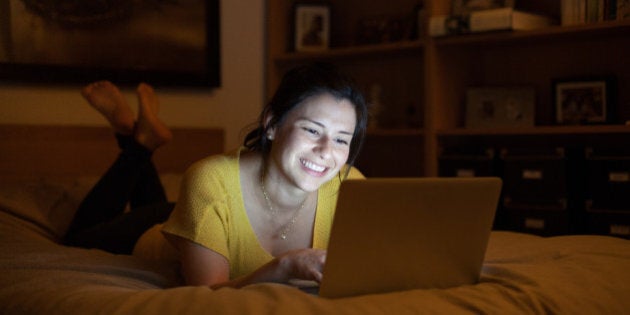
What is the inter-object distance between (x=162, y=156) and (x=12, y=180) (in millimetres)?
604

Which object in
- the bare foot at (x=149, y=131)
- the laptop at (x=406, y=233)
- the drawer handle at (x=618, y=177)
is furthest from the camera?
the drawer handle at (x=618, y=177)

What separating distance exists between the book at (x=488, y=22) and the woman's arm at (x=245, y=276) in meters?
1.61

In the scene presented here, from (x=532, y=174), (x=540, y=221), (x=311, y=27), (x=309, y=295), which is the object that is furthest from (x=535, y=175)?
(x=309, y=295)

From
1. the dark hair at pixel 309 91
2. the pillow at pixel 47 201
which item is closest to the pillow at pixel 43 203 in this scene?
the pillow at pixel 47 201

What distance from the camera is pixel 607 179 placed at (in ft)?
8.27

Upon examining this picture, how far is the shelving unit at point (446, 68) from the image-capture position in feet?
9.07

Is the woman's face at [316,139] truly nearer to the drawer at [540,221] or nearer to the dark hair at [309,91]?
the dark hair at [309,91]

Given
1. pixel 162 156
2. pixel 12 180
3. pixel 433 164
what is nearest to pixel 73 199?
pixel 12 180

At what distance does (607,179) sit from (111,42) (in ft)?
6.30

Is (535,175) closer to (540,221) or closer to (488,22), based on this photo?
(540,221)

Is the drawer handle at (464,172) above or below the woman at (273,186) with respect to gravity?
below

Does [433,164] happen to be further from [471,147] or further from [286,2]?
[286,2]

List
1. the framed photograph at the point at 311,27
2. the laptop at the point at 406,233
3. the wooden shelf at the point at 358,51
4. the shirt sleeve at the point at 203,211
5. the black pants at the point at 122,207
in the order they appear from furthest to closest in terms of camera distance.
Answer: the framed photograph at the point at 311,27 → the wooden shelf at the point at 358,51 → the black pants at the point at 122,207 → the shirt sleeve at the point at 203,211 → the laptop at the point at 406,233

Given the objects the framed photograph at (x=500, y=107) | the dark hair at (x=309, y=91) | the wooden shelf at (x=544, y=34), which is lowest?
the framed photograph at (x=500, y=107)
